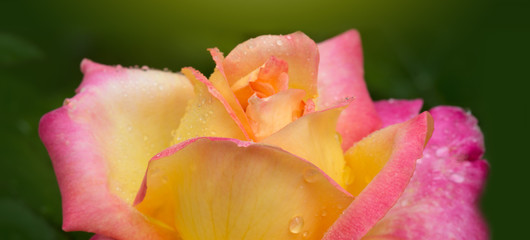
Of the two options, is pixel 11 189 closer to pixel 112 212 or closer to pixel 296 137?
pixel 112 212

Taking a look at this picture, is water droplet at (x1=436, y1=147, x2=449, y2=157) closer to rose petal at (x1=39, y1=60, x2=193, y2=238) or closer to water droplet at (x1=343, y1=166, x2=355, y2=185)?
water droplet at (x1=343, y1=166, x2=355, y2=185)

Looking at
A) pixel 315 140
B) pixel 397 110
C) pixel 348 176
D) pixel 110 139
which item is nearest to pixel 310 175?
pixel 315 140

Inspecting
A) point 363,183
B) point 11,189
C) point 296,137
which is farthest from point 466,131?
point 11,189

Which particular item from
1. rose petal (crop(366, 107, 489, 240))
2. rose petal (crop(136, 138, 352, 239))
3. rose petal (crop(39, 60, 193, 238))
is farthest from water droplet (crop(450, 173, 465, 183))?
rose petal (crop(39, 60, 193, 238))

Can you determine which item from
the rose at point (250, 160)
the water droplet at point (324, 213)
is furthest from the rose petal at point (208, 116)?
the water droplet at point (324, 213)

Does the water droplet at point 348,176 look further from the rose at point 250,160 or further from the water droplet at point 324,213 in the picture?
the water droplet at point 324,213

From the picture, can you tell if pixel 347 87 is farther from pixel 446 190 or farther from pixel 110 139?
pixel 110 139

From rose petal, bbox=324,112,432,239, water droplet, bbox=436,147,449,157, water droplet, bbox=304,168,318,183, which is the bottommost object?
water droplet, bbox=436,147,449,157
